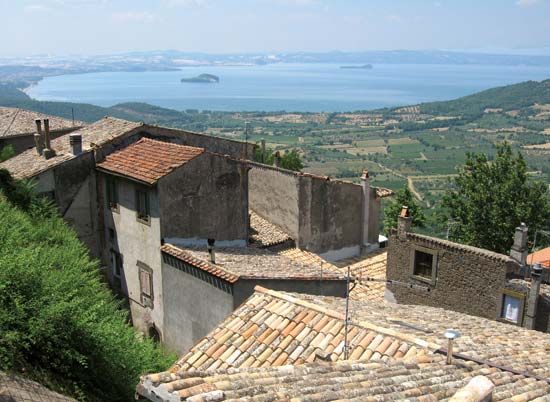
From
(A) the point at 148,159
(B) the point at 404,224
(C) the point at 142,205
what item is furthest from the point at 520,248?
(A) the point at 148,159

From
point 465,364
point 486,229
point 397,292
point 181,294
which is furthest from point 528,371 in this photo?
point 486,229

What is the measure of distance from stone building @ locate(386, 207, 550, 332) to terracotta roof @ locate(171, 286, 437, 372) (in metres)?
8.69

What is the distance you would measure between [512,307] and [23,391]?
47.2ft

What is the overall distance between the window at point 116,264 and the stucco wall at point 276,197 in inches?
272

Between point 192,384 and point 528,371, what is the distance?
4.69m

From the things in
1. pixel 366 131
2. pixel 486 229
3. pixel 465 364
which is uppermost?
pixel 465 364

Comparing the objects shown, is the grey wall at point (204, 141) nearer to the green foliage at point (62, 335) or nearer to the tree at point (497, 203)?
the green foliage at point (62, 335)

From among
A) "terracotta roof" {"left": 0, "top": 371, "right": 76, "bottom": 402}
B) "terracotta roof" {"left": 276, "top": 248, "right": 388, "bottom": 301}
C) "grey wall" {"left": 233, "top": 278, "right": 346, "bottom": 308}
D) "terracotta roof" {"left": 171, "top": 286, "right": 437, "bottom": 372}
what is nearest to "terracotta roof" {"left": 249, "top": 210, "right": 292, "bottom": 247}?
Result: "terracotta roof" {"left": 276, "top": 248, "right": 388, "bottom": 301}

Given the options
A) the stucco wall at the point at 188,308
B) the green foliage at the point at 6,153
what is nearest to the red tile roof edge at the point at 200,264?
the stucco wall at the point at 188,308

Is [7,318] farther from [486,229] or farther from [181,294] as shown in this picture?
[486,229]

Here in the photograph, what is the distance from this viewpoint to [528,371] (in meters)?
7.80

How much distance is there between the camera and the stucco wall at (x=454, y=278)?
17.8 metres

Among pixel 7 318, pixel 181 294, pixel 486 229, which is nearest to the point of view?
pixel 7 318

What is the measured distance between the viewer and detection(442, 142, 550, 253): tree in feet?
96.4
